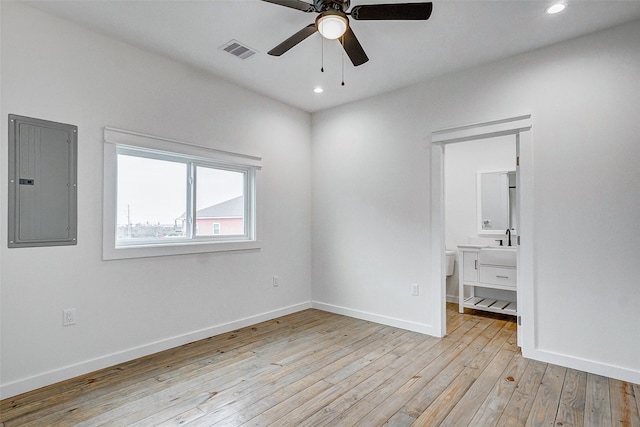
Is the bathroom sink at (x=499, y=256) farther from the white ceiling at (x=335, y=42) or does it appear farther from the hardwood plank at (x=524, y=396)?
the white ceiling at (x=335, y=42)

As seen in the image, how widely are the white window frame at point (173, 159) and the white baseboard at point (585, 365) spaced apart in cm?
296

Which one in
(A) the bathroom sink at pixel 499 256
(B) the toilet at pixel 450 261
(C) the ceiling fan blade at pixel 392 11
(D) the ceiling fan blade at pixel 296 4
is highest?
(D) the ceiling fan blade at pixel 296 4

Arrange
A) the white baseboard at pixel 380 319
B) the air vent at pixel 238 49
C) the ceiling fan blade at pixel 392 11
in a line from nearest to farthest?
the ceiling fan blade at pixel 392 11 < the air vent at pixel 238 49 < the white baseboard at pixel 380 319

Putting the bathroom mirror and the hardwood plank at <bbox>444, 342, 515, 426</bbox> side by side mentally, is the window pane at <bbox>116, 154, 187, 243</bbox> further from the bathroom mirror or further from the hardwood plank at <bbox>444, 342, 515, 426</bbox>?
the bathroom mirror

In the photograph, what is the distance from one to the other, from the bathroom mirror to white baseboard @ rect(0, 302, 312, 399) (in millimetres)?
3260

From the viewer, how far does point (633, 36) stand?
2621mm

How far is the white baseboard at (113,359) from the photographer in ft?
7.76

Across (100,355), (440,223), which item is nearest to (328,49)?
(440,223)

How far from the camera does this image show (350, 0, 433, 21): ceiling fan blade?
1.93 metres

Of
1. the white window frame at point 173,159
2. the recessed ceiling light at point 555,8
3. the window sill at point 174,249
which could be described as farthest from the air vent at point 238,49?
the recessed ceiling light at point 555,8

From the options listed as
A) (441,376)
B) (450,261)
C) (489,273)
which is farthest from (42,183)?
(450,261)

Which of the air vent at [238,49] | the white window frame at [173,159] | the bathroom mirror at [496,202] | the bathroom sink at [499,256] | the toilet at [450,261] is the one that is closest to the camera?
the white window frame at [173,159]

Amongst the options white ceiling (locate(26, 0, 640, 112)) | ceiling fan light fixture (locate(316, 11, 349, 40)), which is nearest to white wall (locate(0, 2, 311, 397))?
white ceiling (locate(26, 0, 640, 112))

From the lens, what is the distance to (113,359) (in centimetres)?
283
